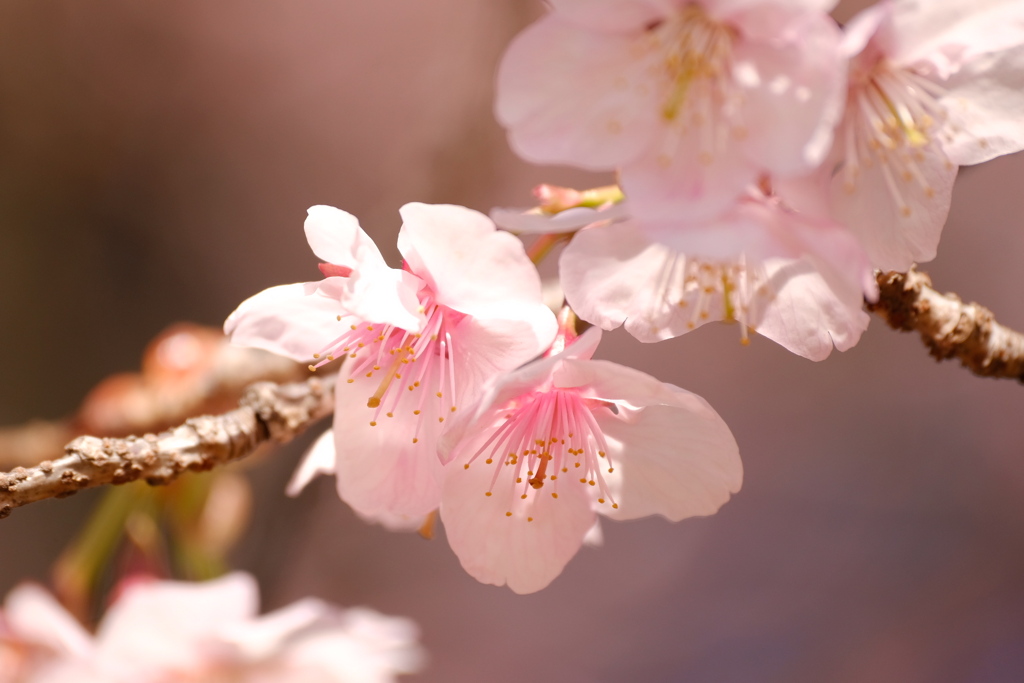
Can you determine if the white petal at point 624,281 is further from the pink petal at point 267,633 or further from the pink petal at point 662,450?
the pink petal at point 267,633

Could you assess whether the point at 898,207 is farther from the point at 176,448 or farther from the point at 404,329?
the point at 176,448

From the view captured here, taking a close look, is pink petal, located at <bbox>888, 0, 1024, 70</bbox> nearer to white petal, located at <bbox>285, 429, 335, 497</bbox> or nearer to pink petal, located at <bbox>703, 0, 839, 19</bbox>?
pink petal, located at <bbox>703, 0, 839, 19</bbox>

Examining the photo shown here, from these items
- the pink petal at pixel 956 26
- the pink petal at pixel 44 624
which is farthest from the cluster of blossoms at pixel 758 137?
the pink petal at pixel 44 624

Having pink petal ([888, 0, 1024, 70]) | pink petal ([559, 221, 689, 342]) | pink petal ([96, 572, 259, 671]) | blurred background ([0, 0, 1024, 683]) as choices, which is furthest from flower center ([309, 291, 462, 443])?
blurred background ([0, 0, 1024, 683])

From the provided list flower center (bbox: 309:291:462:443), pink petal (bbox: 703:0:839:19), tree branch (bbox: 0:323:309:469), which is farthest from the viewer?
tree branch (bbox: 0:323:309:469)

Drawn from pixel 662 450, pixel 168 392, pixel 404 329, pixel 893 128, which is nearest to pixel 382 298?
pixel 404 329

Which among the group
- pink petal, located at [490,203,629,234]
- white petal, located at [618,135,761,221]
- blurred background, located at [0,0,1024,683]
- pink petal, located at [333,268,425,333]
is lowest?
blurred background, located at [0,0,1024,683]
